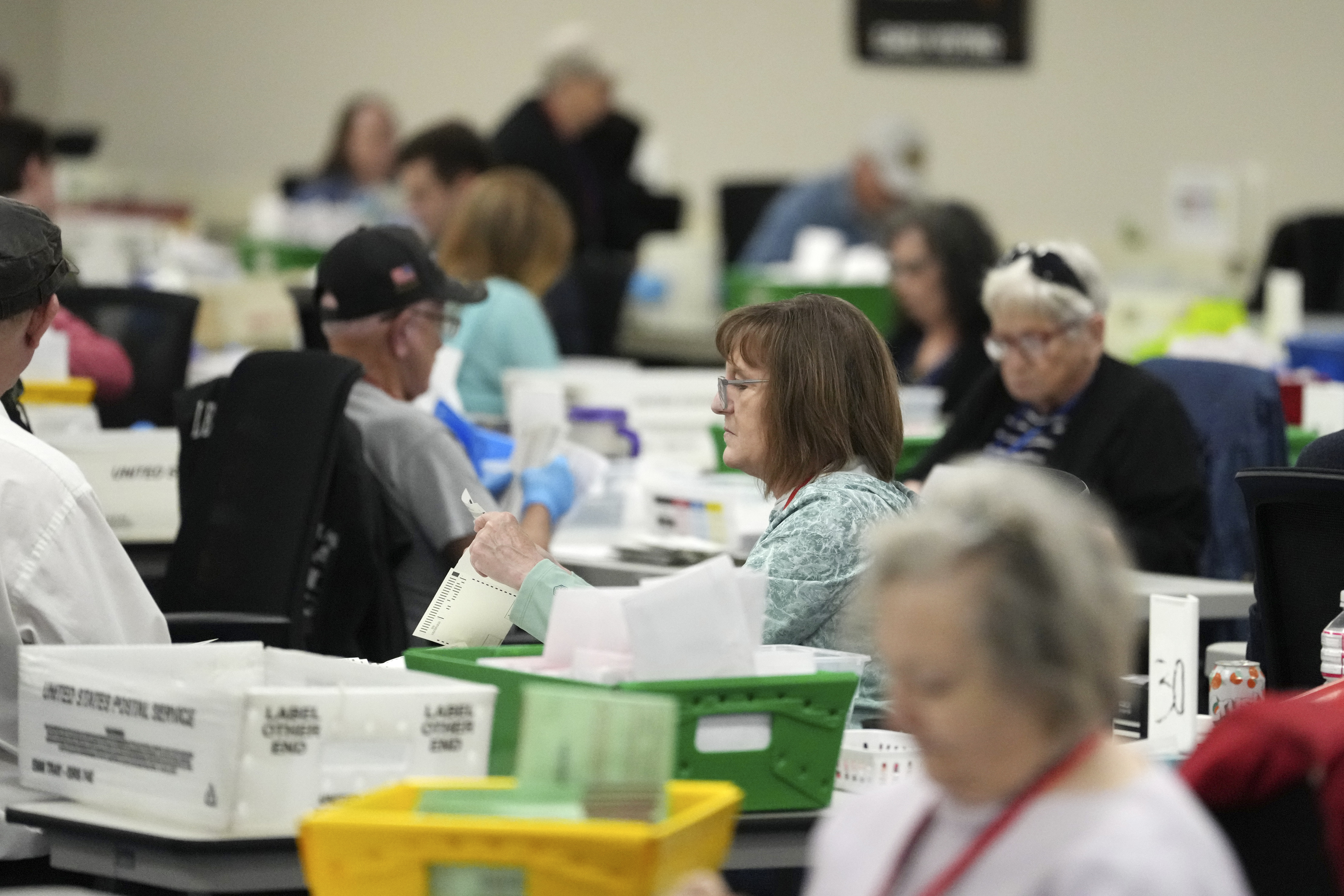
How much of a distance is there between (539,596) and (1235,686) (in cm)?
88

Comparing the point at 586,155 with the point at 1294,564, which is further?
the point at 586,155

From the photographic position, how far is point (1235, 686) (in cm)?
241

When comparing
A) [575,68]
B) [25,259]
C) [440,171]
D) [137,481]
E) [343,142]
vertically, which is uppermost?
[575,68]

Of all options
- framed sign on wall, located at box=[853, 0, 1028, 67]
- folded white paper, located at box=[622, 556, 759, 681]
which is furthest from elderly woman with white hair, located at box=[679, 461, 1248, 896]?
framed sign on wall, located at box=[853, 0, 1028, 67]

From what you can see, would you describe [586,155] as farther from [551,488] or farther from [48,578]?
[48,578]

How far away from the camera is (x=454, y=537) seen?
313 cm

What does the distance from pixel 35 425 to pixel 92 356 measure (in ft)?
2.30

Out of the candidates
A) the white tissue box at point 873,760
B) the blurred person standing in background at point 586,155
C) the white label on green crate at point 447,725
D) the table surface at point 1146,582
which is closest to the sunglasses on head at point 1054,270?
the table surface at point 1146,582

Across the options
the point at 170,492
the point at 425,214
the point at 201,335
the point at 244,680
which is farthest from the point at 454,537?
the point at 425,214

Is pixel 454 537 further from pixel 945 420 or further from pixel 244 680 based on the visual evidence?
pixel 945 420

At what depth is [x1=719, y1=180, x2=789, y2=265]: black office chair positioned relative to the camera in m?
9.40

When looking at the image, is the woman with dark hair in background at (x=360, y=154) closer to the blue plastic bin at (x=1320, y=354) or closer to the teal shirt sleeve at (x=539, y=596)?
the blue plastic bin at (x=1320, y=354)

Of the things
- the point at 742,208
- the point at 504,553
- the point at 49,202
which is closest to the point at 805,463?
the point at 504,553

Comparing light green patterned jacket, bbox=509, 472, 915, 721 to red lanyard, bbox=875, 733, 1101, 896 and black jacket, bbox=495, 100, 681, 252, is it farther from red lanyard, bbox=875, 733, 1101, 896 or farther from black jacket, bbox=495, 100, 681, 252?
black jacket, bbox=495, 100, 681, 252
